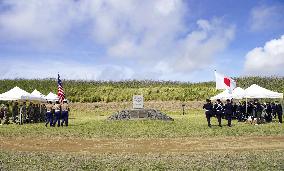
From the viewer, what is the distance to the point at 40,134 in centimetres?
2738

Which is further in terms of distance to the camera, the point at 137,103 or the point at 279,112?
the point at 137,103

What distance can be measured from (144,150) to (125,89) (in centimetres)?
5286

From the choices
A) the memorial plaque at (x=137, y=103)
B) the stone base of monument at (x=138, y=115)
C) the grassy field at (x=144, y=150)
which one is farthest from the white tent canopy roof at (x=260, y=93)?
the memorial plaque at (x=137, y=103)

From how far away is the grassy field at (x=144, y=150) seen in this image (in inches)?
601

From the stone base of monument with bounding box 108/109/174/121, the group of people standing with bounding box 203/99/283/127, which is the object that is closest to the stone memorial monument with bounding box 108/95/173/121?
the stone base of monument with bounding box 108/109/174/121

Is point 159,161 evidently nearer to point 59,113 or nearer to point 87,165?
point 87,165

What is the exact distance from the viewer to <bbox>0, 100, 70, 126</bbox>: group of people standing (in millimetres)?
33688

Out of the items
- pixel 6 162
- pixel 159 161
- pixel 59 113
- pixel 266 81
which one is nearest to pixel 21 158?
pixel 6 162

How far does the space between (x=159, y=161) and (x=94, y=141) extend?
794 cm

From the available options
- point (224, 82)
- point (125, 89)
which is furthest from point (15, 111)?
point (125, 89)

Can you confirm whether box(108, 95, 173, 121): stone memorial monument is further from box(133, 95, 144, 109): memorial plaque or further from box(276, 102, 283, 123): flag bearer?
box(276, 102, 283, 123): flag bearer

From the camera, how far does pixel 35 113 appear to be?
4088 cm

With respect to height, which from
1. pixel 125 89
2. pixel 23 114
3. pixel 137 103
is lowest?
pixel 23 114

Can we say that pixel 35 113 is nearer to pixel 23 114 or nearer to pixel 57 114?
pixel 23 114
